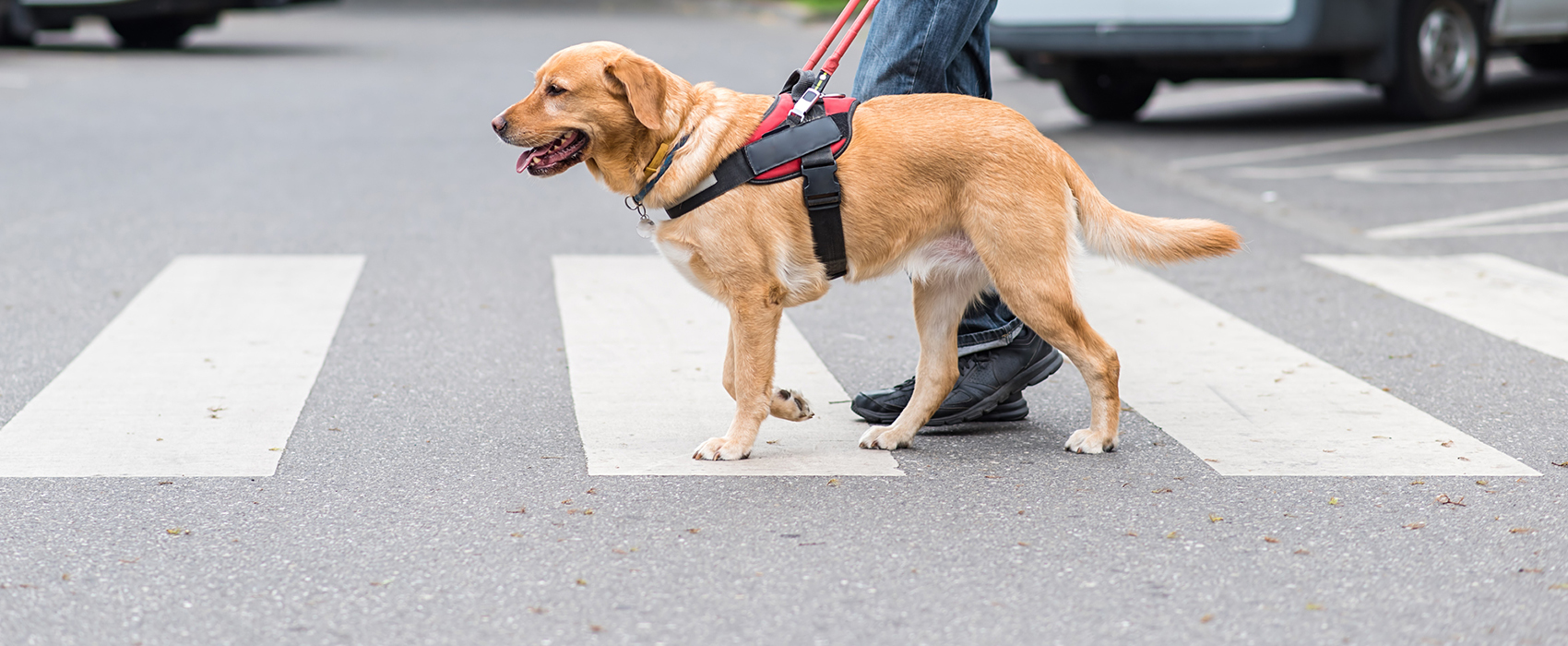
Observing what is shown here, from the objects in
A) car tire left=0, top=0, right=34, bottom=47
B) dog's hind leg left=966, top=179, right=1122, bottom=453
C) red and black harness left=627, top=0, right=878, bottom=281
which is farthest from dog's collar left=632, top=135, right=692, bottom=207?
car tire left=0, top=0, right=34, bottom=47

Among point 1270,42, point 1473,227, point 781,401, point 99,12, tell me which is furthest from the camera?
point 99,12

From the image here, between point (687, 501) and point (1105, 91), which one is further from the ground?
point (687, 501)

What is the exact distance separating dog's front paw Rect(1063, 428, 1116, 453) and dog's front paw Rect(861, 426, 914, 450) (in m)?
0.43

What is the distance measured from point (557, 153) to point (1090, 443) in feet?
5.10

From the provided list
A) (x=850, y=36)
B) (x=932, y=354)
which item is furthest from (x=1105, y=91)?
(x=932, y=354)

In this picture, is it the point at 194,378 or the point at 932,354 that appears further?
the point at 194,378

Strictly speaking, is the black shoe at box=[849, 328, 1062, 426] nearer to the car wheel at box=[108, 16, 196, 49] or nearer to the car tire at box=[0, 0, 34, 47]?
the car tire at box=[0, 0, 34, 47]

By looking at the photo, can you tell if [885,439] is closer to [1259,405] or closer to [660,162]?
[660,162]

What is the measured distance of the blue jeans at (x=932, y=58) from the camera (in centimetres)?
419

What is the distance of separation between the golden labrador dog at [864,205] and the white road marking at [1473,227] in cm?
408

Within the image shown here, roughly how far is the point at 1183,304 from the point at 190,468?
148 inches

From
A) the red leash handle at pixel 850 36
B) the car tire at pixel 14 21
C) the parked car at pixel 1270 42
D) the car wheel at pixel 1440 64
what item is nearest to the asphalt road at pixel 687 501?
the red leash handle at pixel 850 36

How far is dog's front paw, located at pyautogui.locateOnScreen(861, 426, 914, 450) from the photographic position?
13.2 feet

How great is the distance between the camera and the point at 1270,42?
1000 cm
